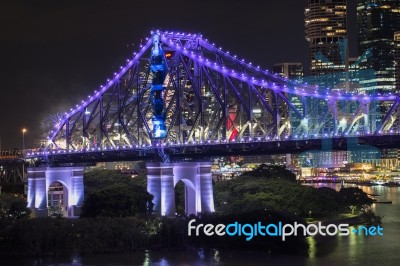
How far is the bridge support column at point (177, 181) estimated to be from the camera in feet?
159

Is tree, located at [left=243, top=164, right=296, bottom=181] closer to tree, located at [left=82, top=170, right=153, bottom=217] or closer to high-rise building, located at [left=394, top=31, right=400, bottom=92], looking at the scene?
tree, located at [left=82, top=170, right=153, bottom=217]

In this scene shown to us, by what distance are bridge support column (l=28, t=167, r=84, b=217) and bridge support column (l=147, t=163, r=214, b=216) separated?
8.88 m

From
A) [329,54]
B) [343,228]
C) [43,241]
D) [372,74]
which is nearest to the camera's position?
[43,241]

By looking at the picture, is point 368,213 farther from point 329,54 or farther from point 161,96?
point 329,54

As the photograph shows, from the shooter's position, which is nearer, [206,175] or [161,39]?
[206,175]

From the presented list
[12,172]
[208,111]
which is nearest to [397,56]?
[12,172]

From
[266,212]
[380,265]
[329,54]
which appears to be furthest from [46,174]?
[329,54]

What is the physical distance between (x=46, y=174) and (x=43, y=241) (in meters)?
18.6

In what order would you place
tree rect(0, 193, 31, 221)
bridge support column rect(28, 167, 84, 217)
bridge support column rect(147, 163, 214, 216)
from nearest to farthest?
tree rect(0, 193, 31, 221) < bridge support column rect(147, 163, 214, 216) < bridge support column rect(28, 167, 84, 217)

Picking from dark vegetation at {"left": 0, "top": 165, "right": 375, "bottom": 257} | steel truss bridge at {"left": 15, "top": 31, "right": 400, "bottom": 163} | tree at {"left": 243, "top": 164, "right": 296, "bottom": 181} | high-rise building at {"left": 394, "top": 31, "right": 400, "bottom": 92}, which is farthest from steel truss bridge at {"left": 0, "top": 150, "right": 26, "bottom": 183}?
high-rise building at {"left": 394, "top": 31, "right": 400, "bottom": 92}

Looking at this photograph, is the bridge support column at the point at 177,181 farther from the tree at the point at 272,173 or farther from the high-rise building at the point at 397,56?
the high-rise building at the point at 397,56

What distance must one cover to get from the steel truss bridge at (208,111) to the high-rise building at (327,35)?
118 metres

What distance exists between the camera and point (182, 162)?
50656mm

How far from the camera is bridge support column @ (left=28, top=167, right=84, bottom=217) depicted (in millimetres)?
55750
